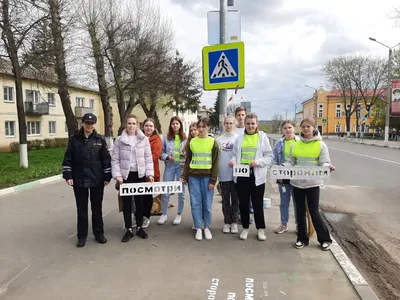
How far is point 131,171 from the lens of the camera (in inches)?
A: 199

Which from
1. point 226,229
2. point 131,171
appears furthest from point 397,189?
point 131,171

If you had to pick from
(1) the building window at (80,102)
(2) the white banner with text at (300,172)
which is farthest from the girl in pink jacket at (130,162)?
(1) the building window at (80,102)

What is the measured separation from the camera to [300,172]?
15.1 feet

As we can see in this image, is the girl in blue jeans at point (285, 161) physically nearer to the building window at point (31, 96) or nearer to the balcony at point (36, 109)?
the balcony at point (36, 109)

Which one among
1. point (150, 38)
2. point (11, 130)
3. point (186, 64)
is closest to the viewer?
point (150, 38)

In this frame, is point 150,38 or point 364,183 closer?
point 364,183

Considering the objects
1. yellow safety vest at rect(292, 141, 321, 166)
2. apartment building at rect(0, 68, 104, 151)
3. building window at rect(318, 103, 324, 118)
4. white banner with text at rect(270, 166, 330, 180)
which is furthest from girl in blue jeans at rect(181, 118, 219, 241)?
building window at rect(318, 103, 324, 118)

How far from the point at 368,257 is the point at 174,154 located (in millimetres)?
3285

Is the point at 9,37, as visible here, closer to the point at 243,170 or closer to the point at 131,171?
the point at 131,171

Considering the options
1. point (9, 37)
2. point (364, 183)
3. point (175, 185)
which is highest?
point (9, 37)

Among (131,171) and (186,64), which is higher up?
(186,64)

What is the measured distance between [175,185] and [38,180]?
23.3 feet

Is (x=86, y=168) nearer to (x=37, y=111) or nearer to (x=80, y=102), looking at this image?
(x=37, y=111)

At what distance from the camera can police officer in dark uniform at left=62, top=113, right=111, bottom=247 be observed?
Result: 4.80 metres
